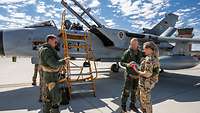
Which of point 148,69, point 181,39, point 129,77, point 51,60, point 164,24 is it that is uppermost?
point 164,24

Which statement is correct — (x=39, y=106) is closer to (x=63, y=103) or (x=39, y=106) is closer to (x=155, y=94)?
(x=63, y=103)

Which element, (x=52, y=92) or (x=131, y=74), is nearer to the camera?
(x=52, y=92)

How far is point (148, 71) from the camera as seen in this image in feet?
14.4

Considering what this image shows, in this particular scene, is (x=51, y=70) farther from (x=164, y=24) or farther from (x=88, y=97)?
(x=164, y=24)

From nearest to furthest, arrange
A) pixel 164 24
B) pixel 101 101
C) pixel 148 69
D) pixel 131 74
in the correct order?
pixel 148 69 → pixel 131 74 → pixel 101 101 → pixel 164 24

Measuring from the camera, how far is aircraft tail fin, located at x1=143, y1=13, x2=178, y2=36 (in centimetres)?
1564

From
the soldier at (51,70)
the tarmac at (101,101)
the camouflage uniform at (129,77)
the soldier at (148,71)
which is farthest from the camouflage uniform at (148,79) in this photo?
the soldier at (51,70)

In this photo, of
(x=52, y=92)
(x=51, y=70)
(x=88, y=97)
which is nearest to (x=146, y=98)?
(x=52, y=92)

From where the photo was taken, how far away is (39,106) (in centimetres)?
614

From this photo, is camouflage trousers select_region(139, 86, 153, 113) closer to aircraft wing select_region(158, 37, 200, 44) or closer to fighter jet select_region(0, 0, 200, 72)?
fighter jet select_region(0, 0, 200, 72)

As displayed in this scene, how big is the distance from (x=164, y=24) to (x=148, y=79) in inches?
487

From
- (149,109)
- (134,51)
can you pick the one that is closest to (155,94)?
(134,51)

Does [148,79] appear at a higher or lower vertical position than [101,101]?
higher

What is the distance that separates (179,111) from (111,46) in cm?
535
